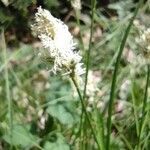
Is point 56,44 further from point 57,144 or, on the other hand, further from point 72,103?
point 72,103

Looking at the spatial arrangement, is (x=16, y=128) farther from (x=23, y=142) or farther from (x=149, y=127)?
(x=149, y=127)

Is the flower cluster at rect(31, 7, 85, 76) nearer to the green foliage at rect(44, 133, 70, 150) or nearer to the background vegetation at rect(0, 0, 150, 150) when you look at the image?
the background vegetation at rect(0, 0, 150, 150)

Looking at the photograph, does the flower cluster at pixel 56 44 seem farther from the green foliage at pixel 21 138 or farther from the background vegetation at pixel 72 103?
the green foliage at pixel 21 138

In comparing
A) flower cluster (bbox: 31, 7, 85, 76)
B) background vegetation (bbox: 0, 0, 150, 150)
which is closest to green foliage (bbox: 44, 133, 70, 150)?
background vegetation (bbox: 0, 0, 150, 150)

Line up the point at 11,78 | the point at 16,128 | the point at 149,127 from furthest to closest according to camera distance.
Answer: the point at 11,78 < the point at 16,128 < the point at 149,127

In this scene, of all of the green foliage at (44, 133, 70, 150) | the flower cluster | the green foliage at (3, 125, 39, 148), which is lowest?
the green foliage at (44, 133, 70, 150)

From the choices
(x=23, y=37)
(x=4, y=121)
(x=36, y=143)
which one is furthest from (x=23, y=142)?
(x=23, y=37)

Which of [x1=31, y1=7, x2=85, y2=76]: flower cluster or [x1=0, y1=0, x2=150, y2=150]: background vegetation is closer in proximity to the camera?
[x1=31, y1=7, x2=85, y2=76]: flower cluster

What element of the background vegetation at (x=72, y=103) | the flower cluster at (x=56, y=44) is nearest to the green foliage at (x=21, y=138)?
the background vegetation at (x=72, y=103)
